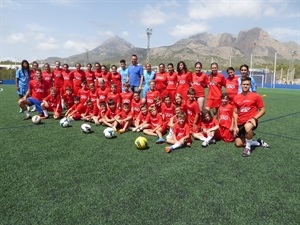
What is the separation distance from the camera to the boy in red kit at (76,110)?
9.13 meters

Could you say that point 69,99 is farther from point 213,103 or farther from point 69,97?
point 213,103

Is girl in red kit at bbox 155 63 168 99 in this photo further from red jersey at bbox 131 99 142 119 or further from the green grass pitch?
the green grass pitch

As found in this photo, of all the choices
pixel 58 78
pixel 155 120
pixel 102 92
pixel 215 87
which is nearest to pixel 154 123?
pixel 155 120

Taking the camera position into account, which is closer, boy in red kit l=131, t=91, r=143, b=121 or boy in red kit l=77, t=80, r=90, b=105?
boy in red kit l=131, t=91, r=143, b=121

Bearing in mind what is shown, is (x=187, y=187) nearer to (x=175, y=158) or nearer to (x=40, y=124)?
(x=175, y=158)

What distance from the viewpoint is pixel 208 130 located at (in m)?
6.59

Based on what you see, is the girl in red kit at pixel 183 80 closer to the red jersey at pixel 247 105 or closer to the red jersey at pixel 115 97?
the red jersey at pixel 115 97

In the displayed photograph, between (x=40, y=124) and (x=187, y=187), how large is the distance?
5824 mm

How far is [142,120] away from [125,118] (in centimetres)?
50

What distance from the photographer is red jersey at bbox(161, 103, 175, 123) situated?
7.38 meters

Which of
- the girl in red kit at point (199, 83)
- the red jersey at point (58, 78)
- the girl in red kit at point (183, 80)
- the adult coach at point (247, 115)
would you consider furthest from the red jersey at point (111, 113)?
the adult coach at point (247, 115)

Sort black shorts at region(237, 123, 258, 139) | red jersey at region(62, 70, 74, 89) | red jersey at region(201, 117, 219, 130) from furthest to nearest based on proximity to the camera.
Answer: red jersey at region(62, 70, 74, 89)
red jersey at region(201, 117, 219, 130)
black shorts at region(237, 123, 258, 139)

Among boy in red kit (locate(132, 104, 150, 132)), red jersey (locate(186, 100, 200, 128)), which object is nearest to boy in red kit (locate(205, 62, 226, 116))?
red jersey (locate(186, 100, 200, 128))

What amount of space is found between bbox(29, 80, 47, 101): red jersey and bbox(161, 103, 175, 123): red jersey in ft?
15.8
